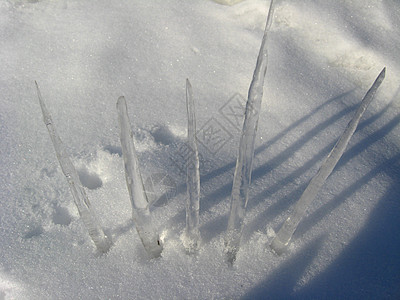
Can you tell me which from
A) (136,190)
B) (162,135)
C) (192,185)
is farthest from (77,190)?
(162,135)

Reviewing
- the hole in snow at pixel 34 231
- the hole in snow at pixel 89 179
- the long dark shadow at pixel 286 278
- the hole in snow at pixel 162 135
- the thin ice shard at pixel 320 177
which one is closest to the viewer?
the thin ice shard at pixel 320 177

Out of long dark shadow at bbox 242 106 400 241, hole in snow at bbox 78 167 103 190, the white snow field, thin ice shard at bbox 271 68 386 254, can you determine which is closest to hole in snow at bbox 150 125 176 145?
the white snow field

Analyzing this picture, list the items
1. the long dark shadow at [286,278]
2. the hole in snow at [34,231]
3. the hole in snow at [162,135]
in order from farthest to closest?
the hole in snow at [162,135]
the hole in snow at [34,231]
the long dark shadow at [286,278]

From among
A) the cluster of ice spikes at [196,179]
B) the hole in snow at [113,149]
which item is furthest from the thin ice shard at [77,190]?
the hole in snow at [113,149]

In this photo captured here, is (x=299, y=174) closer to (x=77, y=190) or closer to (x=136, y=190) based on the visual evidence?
(x=136, y=190)

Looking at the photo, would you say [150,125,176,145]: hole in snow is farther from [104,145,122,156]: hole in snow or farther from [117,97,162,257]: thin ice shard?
[117,97,162,257]: thin ice shard

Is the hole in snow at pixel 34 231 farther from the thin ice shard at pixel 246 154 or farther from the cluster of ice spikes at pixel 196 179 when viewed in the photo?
the thin ice shard at pixel 246 154

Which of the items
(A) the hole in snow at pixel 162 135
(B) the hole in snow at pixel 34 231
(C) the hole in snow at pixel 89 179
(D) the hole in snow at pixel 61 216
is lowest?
(B) the hole in snow at pixel 34 231

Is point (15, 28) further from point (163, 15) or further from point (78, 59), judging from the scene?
point (163, 15)
